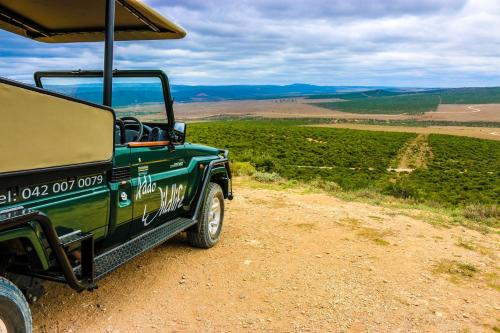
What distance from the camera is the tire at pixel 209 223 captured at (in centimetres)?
552

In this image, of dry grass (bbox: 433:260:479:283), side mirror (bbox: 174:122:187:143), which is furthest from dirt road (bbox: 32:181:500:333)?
side mirror (bbox: 174:122:187:143)

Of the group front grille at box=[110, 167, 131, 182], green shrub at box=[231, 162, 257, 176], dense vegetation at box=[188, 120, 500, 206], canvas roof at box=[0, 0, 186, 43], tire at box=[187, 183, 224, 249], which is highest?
canvas roof at box=[0, 0, 186, 43]

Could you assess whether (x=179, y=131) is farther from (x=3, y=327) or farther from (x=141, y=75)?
(x=3, y=327)

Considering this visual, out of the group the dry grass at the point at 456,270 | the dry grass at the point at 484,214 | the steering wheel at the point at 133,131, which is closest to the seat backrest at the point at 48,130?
the steering wheel at the point at 133,131

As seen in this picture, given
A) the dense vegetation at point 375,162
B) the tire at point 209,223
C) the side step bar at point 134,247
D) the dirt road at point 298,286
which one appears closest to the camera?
the side step bar at point 134,247

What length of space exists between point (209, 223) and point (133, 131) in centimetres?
175

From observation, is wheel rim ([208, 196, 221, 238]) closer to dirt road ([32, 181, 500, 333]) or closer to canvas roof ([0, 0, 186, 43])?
dirt road ([32, 181, 500, 333])

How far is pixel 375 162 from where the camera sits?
136ft

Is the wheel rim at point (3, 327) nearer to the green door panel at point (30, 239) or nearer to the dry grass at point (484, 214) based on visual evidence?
the green door panel at point (30, 239)

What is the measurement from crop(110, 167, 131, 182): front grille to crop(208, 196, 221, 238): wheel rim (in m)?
2.07

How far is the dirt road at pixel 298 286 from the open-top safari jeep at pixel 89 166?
1.82 feet

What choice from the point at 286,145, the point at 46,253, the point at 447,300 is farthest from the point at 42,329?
the point at 286,145

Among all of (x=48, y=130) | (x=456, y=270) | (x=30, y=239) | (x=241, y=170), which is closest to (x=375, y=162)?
(x=241, y=170)

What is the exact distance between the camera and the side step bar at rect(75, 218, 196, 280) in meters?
3.46
